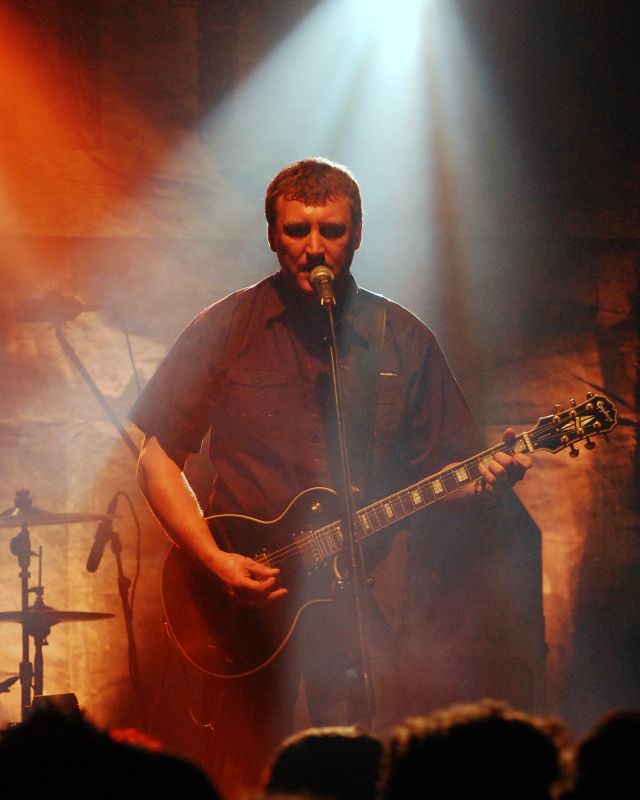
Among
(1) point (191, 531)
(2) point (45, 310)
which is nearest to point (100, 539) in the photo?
(2) point (45, 310)

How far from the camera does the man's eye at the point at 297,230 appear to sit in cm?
337

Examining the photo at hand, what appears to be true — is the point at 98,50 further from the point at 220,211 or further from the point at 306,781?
the point at 306,781

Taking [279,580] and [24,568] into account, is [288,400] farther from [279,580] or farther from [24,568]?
[24,568]

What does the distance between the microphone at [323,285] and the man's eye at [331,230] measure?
0.51m

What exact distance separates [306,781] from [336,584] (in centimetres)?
194

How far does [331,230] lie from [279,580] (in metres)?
1.24

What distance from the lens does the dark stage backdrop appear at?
489cm

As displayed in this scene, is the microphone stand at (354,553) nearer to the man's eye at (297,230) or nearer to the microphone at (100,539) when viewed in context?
the man's eye at (297,230)

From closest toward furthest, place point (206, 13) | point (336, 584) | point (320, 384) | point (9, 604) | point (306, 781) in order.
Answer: point (306, 781), point (336, 584), point (320, 384), point (9, 604), point (206, 13)

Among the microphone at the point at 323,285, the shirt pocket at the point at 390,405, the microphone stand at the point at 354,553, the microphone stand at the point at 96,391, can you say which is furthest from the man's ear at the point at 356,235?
the microphone stand at the point at 96,391

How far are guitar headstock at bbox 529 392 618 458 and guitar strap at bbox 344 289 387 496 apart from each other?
594 mm

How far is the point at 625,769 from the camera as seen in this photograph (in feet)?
3.81

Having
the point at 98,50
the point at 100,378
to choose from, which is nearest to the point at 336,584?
the point at 100,378

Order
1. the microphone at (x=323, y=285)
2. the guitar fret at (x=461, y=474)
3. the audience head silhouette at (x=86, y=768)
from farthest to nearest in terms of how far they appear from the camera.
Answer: the guitar fret at (x=461, y=474)
the microphone at (x=323, y=285)
the audience head silhouette at (x=86, y=768)
